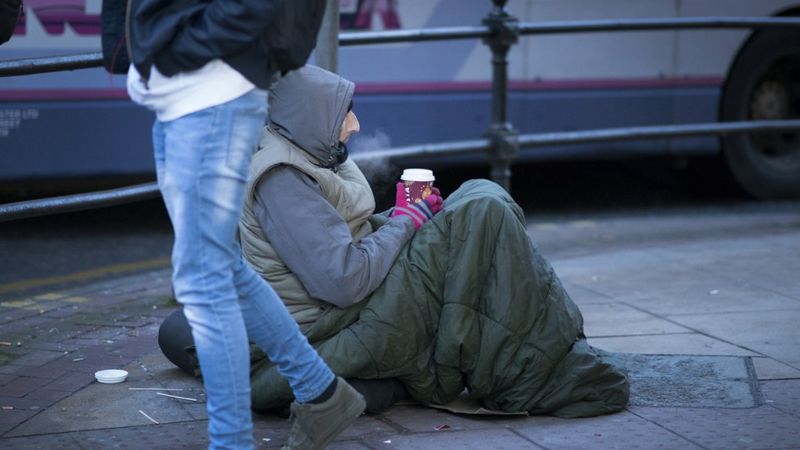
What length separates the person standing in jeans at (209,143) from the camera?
2844 mm

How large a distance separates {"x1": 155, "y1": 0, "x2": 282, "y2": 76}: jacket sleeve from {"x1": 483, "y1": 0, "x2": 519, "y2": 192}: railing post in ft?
11.0

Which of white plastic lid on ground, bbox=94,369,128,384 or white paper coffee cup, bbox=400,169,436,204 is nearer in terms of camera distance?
white paper coffee cup, bbox=400,169,436,204

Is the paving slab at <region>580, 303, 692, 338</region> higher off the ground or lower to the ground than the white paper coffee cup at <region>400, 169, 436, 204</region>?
lower

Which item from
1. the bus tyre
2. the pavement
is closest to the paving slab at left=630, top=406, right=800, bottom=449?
the pavement

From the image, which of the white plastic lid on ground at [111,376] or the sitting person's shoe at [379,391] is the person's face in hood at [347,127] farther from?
the white plastic lid on ground at [111,376]

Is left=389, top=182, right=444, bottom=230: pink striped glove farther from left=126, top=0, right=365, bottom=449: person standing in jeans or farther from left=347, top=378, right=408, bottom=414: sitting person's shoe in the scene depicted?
left=126, top=0, right=365, bottom=449: person standing in jeans

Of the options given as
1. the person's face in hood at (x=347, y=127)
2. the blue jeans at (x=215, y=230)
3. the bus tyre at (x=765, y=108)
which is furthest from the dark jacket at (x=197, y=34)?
the bus tyre at (x=765, y=108)

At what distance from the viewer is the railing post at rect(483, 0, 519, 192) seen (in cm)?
607

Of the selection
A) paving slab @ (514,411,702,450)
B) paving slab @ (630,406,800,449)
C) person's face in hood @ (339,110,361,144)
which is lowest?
paving slab @ (514,411,702,450)

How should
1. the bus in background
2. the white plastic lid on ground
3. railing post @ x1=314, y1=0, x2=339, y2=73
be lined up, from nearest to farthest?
the white plastic lid on ground
railing post @ x1=314, y1=0, x2=339, y2=73
the bus in background

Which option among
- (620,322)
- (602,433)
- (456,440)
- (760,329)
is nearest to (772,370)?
(760,329)

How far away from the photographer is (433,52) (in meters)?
7.14

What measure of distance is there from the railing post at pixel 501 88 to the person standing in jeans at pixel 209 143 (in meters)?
3.23

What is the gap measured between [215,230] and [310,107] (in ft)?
2.46
